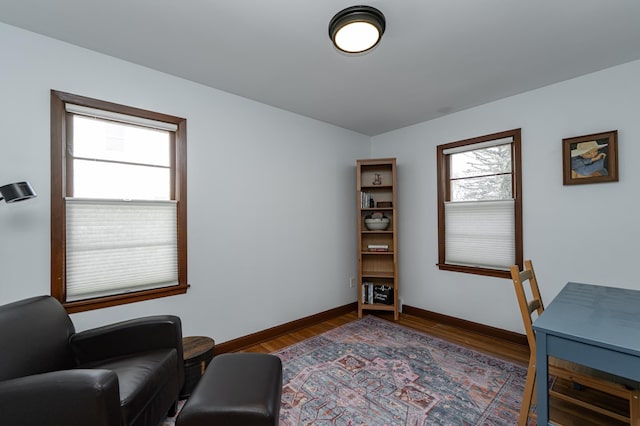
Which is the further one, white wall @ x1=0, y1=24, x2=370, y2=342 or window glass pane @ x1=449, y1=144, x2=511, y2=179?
window glass pane @ x1=449, y1=144, x2=511, y2=179

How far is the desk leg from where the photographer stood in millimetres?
1308

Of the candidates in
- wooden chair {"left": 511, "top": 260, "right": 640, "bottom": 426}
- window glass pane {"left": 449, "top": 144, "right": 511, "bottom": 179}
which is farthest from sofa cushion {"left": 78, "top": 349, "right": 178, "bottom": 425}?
window glass pane {"left": 449, "top": 144, "right": 511, "bottom": 179}

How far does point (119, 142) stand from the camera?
2258 millimetres

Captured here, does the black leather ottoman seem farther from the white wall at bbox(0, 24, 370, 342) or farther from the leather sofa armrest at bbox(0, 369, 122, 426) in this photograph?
the white wall at bbox(0, 24, 370, 342)

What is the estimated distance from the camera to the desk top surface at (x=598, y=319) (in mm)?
1174

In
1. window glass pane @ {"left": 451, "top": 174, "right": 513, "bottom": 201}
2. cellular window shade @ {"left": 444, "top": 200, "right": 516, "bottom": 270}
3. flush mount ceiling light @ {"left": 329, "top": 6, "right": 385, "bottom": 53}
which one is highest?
flush mount ceiling light @ {"left": 329, "top": 6, "right": 385, "bottom": 53}

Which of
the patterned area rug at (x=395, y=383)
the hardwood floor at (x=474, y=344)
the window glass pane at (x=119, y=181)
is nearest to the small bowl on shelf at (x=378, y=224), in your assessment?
the hardwood floor at (x=474, y=344)

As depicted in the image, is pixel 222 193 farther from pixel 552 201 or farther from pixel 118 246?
pixel 552 201

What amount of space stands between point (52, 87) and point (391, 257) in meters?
3.80

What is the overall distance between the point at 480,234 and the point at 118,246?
359 centimetres

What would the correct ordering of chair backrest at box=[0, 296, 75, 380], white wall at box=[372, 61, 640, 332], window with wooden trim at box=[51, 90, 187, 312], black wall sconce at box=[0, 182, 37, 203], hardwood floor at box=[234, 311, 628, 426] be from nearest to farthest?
1. chair backrest at box=[0, 296, 75, 380]
2. black wall sconce at box=[0, 182, 37, 203]
3. hardwood floor at box=[234, 311, 628, 426]
4. window with wooden trim at box=[51, 90, 187, 312]
5. white wall at box=[372, 61, 640, 332]

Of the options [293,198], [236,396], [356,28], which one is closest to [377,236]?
[293,198]

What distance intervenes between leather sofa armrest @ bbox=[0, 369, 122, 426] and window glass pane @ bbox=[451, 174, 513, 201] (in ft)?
11.8

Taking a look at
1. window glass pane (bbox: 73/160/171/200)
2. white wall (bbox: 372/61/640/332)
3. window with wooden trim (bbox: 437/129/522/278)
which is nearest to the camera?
window glass pane (bbox: 73/160/171/200)
